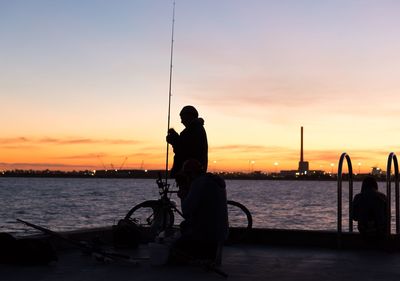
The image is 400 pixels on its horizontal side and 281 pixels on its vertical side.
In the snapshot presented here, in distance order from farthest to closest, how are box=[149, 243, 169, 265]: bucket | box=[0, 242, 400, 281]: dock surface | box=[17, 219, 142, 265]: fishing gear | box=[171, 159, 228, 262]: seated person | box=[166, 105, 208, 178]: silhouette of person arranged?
box=[166, 105, 208, 178]: silhouette of person < box=[17, 219, 142, 265]: fishing gear < box=[149, 243, 169, 265]: bucket < box=[171, 159, 228, 262]: seated person < box=[0, 242, 400, 281]: dock surface

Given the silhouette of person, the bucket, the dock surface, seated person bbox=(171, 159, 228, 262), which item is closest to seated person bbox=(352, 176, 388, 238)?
the dock surface

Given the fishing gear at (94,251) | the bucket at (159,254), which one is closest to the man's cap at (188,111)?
the bucket at (159,254)

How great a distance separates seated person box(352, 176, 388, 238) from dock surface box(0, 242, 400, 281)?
16.8 inches

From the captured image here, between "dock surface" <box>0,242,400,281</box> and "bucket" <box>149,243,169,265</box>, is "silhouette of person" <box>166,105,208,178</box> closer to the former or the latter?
"bucket" <box>149,243,169,265</box>

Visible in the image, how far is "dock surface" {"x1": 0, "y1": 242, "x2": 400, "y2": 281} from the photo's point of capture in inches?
266

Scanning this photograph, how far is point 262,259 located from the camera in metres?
8.27

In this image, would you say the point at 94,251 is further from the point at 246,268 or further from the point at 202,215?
the point at 246,268

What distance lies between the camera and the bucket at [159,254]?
747cm

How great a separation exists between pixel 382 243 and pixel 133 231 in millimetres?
3669

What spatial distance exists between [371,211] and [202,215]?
3.40 m

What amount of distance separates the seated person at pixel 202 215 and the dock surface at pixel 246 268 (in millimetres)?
219

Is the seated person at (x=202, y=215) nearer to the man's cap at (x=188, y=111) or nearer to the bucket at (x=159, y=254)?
the bucket at (x=159, y=254)

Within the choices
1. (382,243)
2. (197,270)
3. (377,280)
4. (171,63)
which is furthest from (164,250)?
(171,63)

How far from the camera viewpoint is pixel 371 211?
948 cm
